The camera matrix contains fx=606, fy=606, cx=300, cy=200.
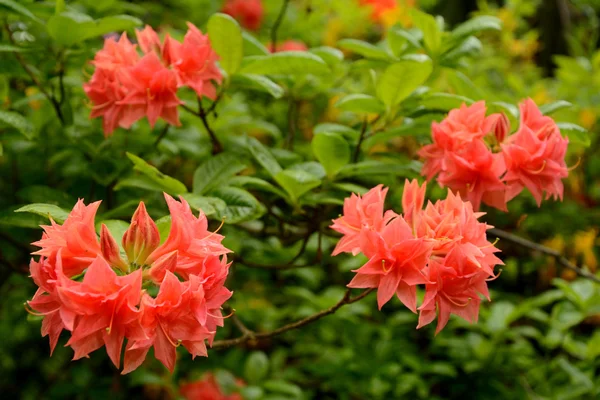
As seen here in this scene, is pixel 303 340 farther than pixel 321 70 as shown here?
Yes

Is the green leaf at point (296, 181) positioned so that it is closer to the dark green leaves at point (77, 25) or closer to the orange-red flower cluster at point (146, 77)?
the orange-red flower cluster at point (146, 77)

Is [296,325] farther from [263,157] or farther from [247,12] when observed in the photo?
[247,12]

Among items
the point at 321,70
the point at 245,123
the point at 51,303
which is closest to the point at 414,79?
the point at 321,70

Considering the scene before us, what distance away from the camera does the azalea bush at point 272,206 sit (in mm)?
789

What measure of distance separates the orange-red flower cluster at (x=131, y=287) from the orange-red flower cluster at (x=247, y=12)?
5.36 ft

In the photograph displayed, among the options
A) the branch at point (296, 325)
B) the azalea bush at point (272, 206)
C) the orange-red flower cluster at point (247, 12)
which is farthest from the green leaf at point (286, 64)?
the orange-red flower cluster at point (247, 12)

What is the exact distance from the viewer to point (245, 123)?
1.58 meters

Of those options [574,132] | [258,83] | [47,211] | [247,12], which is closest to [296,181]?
[258,83]

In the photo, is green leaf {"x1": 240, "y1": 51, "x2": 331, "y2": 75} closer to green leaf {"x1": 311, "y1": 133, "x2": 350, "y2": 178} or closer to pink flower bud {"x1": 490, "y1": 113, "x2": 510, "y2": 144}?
green leaf {"x1": 311, "y1": 133, "x2": 350, "y2": 178}

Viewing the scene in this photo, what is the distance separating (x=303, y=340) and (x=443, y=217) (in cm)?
133

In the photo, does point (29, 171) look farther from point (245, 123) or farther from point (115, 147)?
point (245, 123)

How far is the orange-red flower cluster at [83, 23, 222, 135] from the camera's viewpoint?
1.06 meters

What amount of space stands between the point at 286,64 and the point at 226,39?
0.12m

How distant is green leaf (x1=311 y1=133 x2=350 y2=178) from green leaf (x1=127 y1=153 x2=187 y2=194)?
27cm
